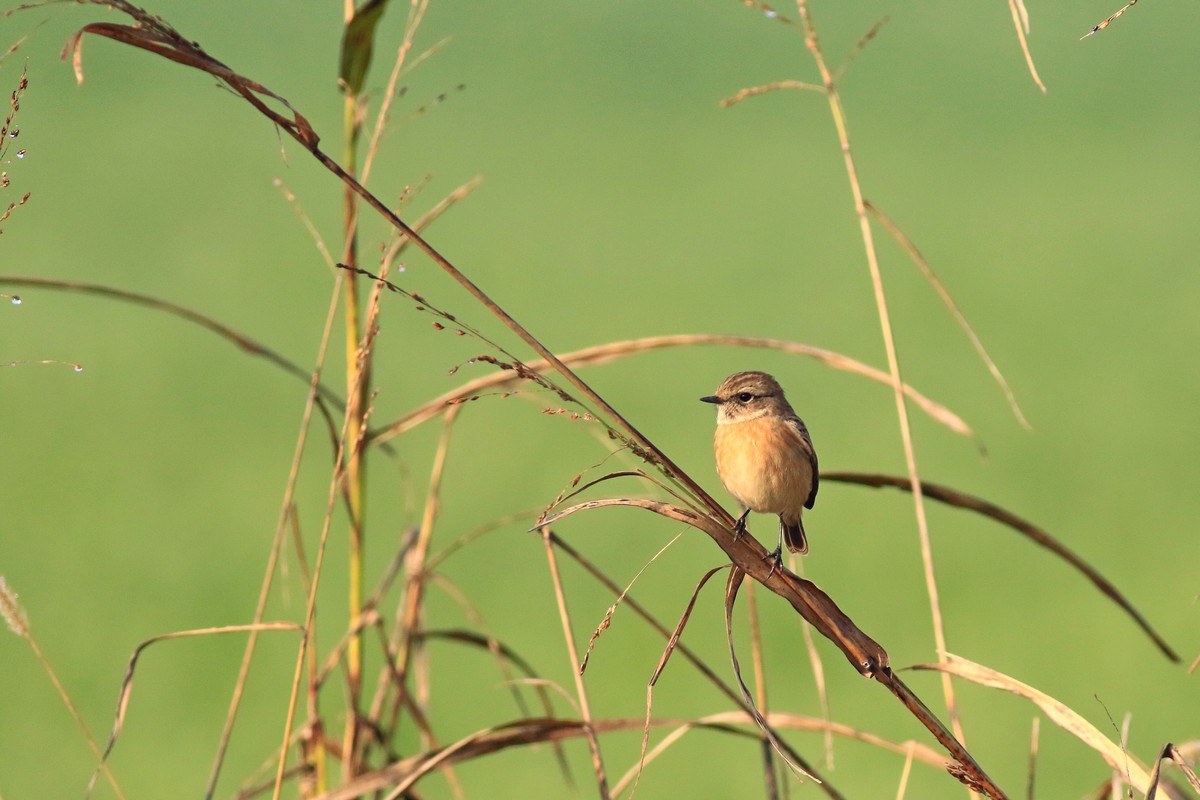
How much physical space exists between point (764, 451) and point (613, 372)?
7368 millimetres

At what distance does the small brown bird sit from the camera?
3119 millimetres

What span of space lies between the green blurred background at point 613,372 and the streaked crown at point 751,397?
764 mm

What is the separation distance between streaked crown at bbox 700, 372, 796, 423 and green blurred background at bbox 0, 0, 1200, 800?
2.51 feet

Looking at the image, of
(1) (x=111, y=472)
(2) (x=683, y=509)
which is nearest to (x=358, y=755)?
(2) (x=683, y=509)

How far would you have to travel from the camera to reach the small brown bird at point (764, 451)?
3.12m

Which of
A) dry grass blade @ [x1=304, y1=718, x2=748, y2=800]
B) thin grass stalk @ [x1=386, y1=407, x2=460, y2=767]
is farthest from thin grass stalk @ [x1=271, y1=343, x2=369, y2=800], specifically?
thin grass stalk @ [x1=386, y1=407, x2=460, y2=767]

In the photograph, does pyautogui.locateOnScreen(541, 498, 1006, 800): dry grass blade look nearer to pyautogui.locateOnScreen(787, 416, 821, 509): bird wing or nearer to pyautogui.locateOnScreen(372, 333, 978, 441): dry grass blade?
pyautogui.locateOnScreen(372, 333, 978, 441): dry grass blade

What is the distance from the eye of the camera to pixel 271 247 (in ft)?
41.2

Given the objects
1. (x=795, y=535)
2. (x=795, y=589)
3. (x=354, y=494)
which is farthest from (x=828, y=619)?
(x=795, y=535)

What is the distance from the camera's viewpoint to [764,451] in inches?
124

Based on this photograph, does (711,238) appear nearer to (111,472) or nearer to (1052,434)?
(1052,434)

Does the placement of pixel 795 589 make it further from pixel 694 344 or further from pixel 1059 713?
pixel 694 344

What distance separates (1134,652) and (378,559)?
181 inches

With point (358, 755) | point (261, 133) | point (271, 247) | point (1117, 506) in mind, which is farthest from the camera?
point (261, 133)
